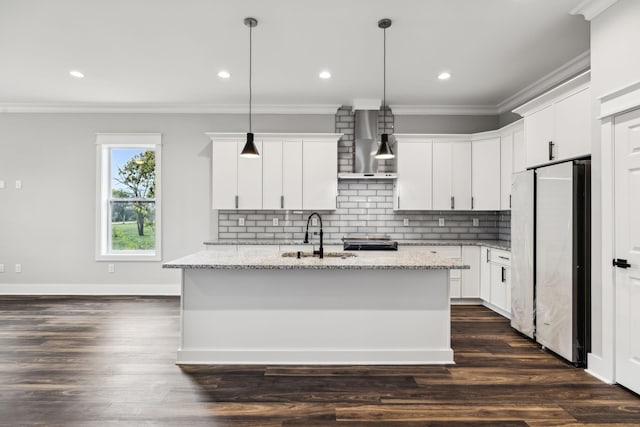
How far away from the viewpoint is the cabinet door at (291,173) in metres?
5.32

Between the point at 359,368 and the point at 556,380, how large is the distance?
145cm

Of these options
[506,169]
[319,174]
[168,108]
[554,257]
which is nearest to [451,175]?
[506,169]

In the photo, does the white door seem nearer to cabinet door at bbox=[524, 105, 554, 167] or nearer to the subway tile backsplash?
cabinet door at bbox=[524, 105, 554, 167]

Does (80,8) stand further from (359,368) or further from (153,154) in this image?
(359,368)

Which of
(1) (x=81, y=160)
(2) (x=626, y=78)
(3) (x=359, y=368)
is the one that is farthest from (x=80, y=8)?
(2) (x=626, y=78)

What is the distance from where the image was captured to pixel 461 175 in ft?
17.5

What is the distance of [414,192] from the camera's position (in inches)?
211

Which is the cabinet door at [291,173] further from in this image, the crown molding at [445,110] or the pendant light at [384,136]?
the crown molding at [445,110]

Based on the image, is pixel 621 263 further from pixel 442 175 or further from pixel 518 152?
pixel 442 175

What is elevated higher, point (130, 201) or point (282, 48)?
point (282, 48)

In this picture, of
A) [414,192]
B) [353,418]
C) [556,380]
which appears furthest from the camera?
[414,192]

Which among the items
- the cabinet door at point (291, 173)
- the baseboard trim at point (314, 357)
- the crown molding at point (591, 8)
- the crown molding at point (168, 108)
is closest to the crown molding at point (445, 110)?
the crown molding at point (168, 108)

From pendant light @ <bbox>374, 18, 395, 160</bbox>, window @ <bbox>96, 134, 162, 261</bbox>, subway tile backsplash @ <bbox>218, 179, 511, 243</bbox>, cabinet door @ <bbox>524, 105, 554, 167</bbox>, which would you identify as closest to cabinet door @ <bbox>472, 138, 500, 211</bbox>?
subway tile backsplash @ <bbox>218, 179, 511, 243</bbox>

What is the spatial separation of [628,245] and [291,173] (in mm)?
3799
